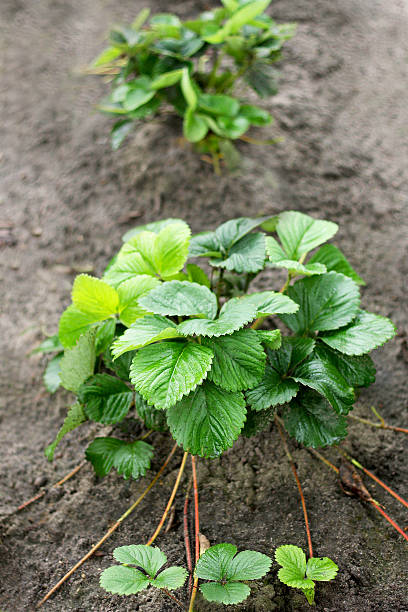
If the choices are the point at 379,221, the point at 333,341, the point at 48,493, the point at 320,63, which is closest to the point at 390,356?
the point at 333,341

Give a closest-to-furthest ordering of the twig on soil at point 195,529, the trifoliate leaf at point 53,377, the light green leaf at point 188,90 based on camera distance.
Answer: the twig on soil at point 195,529
the trifoliate leaf at point 53,377
the light green leaf at point 188,90

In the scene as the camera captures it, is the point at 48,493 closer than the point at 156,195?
Yes

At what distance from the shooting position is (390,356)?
159 centimetres

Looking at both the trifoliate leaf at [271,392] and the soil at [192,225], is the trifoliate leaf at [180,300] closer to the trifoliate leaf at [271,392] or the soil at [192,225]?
the trifoliate leaf at [271,392]

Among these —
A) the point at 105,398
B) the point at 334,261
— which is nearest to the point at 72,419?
the point at 105,398

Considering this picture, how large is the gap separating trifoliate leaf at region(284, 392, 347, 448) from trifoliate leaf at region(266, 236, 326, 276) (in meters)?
0.28

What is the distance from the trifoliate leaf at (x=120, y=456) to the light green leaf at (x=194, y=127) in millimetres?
1164

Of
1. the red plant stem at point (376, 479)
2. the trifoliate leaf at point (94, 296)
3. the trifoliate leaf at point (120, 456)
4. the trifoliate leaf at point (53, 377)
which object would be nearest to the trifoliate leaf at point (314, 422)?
the red plant stem at point (376, 479)

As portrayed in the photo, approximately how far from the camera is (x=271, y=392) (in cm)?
111

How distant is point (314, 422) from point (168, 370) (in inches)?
14.1

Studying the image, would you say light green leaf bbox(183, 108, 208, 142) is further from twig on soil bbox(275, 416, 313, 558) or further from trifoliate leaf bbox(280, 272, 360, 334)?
twig on soil bbox(275, 416, 313, 558)

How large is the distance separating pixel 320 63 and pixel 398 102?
17.8 inches

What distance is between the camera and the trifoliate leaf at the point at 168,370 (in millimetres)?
974

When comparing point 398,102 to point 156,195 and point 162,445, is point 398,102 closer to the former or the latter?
point 156,195
